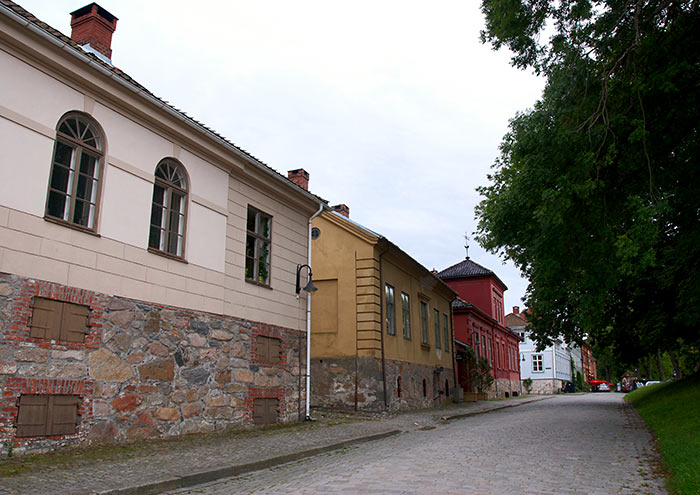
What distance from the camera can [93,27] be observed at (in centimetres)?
1234

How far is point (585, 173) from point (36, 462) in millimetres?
10193

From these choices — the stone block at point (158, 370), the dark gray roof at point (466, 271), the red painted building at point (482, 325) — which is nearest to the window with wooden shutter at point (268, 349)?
the stone block at point (158, 370)

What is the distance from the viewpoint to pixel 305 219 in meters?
16.7

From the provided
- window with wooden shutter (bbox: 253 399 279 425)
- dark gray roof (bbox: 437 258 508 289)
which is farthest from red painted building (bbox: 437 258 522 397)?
window with wooden shutter (bbox: 253 399 279 425)

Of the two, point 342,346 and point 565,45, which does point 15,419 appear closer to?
point 565,45

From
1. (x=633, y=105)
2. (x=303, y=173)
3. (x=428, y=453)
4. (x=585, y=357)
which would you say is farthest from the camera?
(x=585, y=357)

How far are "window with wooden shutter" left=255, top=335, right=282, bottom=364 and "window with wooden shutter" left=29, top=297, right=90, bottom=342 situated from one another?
16.7ft

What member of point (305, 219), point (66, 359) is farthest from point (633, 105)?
point (66, 359)

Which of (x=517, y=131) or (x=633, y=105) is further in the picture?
(x=517, y=131)

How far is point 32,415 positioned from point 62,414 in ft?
1.67

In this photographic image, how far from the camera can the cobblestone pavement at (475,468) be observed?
708cm

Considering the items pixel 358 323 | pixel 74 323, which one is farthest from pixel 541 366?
pixel 74 323

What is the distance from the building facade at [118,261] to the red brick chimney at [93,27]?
0.03 metres

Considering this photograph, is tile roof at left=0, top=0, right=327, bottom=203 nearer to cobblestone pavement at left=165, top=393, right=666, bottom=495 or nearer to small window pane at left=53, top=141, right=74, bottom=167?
small window pane at left=53, top=141, right=74, bottom=167
